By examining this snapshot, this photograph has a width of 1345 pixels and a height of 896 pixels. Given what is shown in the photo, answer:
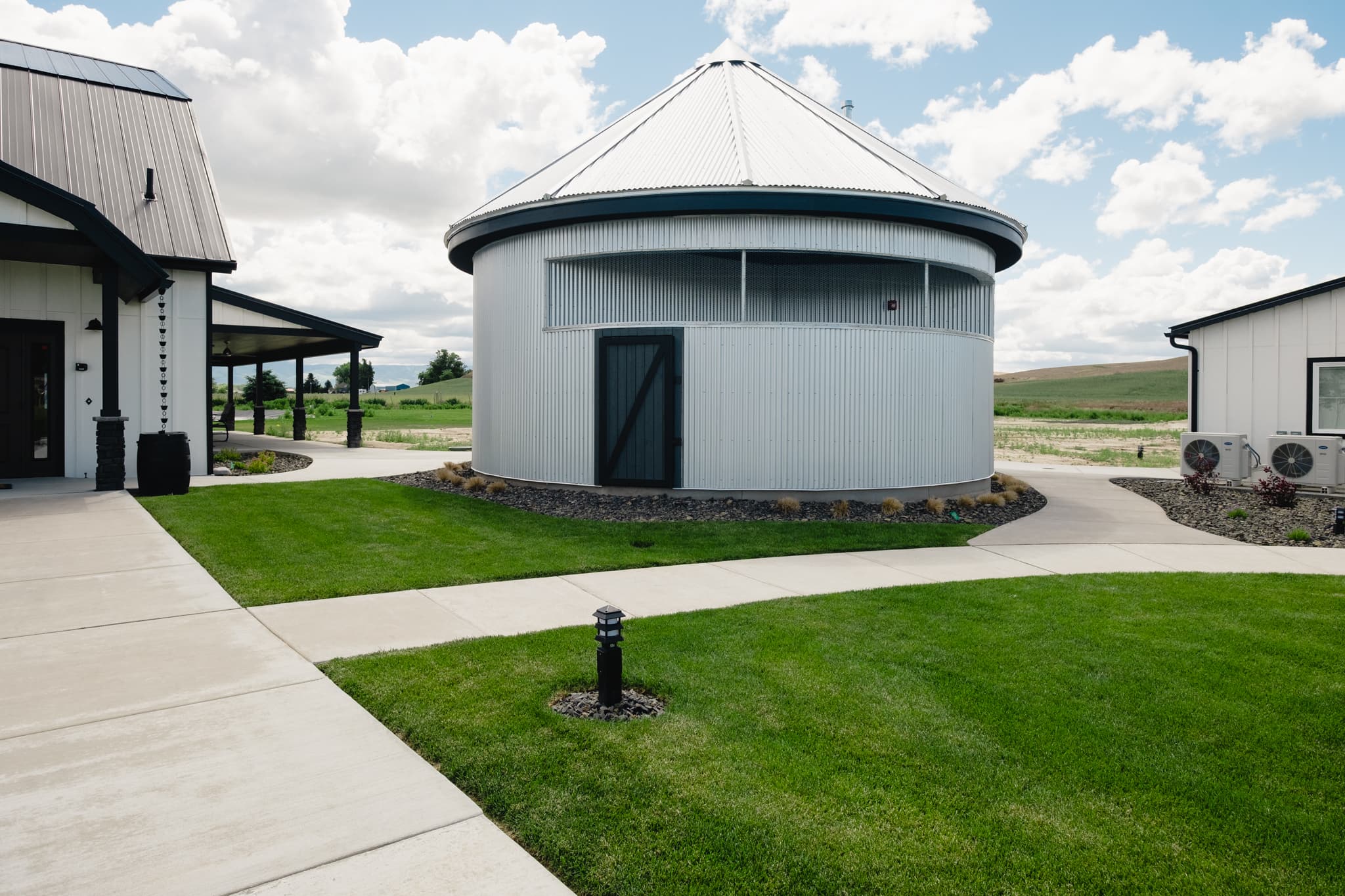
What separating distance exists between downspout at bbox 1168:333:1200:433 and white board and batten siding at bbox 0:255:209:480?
18.5 meters

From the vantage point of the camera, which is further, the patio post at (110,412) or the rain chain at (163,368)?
the rain chain at (163,368)

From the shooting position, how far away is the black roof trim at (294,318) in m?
19.7

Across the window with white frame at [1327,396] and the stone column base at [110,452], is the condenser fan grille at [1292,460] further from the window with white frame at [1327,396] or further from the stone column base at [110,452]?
the stone column base at [110,452]

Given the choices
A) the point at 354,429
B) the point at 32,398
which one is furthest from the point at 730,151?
the point at 354,429

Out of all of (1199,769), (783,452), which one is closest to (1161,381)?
(783,452)

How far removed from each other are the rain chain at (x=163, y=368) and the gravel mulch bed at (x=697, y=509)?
5735 mm

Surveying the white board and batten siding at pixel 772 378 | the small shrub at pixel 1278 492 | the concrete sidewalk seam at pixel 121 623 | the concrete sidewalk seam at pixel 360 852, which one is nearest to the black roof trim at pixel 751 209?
the white board and batten siding at pixel 772 378

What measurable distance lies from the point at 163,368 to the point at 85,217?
3.33m

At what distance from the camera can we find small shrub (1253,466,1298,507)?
43.1 feet

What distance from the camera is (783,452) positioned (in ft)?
40.2

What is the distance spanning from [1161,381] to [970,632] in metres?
104

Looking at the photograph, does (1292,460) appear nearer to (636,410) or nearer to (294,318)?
(636,410)

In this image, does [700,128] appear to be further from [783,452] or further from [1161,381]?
[1161,381]

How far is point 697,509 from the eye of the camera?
39.3 ft
